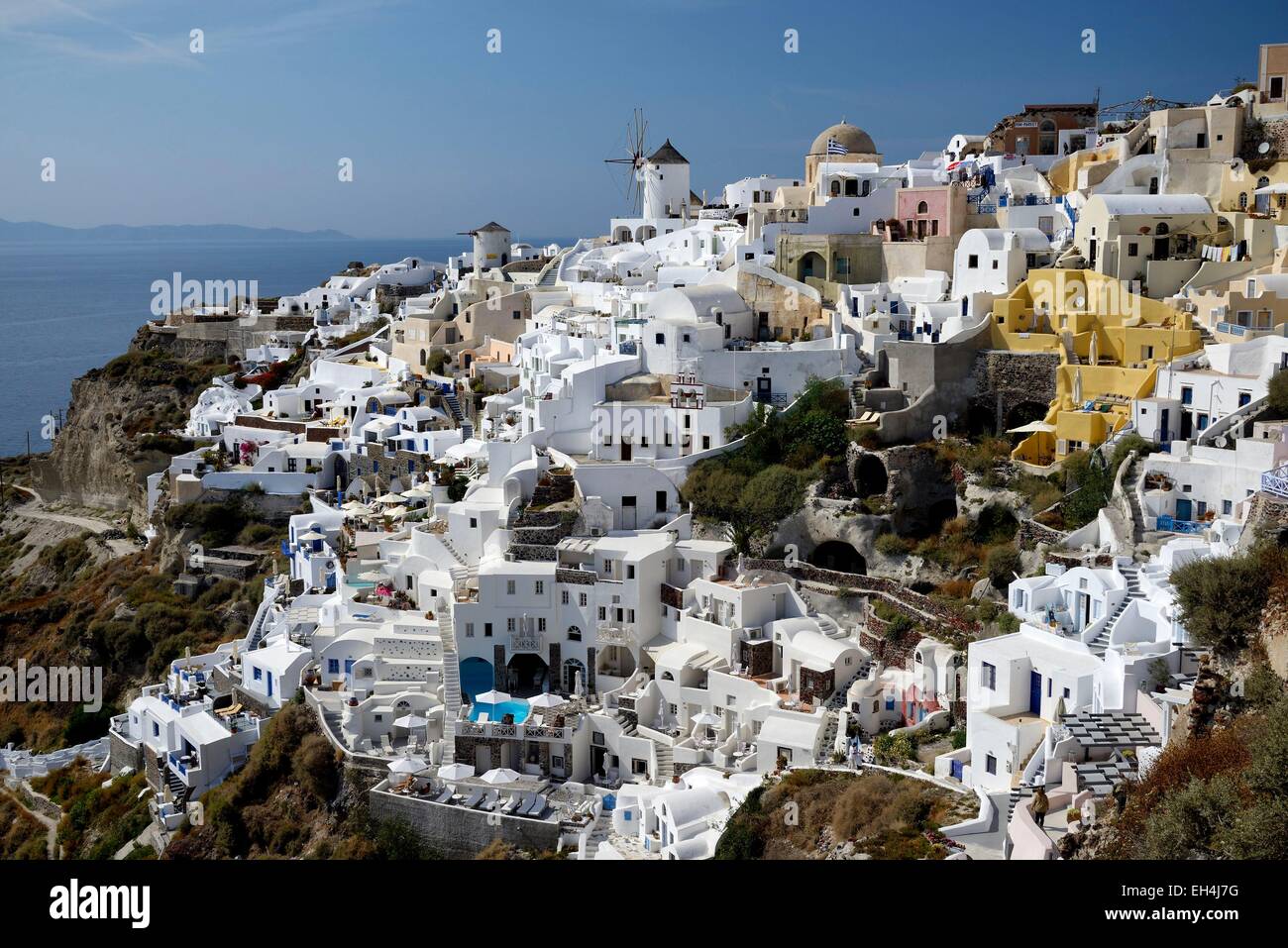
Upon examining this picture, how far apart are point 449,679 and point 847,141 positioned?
18.7 metres

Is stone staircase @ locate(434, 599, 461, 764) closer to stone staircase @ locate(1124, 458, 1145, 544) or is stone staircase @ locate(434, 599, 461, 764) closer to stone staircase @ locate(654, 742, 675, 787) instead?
stone staircase @ locate(654, 742, 675, 787)

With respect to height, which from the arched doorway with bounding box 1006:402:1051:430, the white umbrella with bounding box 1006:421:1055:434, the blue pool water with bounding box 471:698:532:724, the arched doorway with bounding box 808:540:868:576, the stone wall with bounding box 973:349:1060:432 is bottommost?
the blue pool water with bounding box 471:698:532:724

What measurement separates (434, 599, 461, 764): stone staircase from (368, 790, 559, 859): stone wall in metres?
1.28

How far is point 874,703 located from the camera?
53.2 ft

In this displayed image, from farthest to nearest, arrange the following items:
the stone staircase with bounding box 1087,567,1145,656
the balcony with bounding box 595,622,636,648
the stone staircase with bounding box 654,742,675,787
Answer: the balcony with bounding box 595,622,636,648
the stone staircase with bounding box 654,742,675,787
the stone staircase with bounding box 1087,567,1145,656

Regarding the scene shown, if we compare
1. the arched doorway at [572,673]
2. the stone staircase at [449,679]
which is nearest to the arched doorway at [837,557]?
the arched doorway at [572,673]

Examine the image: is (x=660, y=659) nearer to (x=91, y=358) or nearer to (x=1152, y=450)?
(x=1152, y=450)

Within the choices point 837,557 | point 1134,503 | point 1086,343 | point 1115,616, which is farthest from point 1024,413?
point 1115,616

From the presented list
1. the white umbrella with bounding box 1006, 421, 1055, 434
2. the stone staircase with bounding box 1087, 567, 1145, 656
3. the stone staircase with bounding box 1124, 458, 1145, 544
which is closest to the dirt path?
Result: the white umbrella with bounding box 1006, 421, 1055, 434

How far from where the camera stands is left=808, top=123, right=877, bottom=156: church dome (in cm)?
3166

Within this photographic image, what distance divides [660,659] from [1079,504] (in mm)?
6253

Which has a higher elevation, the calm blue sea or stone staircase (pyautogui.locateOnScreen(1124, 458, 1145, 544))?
the calm blue sea

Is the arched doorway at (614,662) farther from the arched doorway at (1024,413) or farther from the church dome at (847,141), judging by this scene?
the church dome at (847,141)
